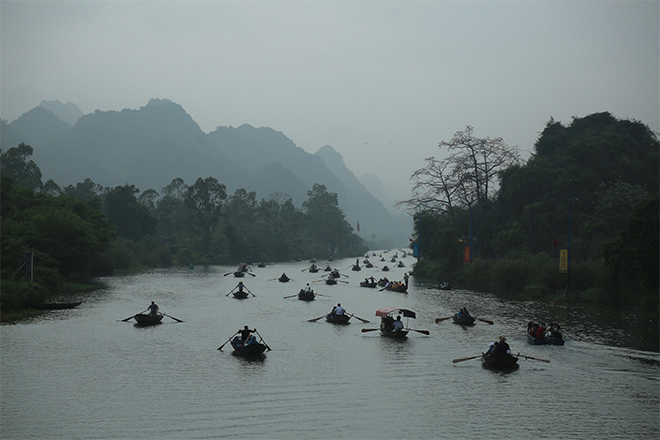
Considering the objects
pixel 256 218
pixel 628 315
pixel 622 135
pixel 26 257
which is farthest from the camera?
pixel 256 218

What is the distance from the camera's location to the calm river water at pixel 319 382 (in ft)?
55.9

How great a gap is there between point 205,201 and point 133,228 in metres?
22.9

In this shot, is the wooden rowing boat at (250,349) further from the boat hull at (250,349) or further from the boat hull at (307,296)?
the boat hull at (307,296)

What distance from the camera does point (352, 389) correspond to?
21156 millimetres

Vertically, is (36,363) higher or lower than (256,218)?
lower

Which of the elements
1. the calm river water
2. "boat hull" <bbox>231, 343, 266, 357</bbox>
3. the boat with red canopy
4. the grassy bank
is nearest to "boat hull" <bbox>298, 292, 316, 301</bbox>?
the calm river water

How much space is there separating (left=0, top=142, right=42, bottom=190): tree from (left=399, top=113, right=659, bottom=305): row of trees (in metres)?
81.1

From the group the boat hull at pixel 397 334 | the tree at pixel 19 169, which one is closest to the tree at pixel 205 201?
the tree at pixel 19 169

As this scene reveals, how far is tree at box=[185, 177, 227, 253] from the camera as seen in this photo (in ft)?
410

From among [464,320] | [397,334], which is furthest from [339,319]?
[464,320]

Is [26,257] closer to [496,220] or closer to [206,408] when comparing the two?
[206,408]

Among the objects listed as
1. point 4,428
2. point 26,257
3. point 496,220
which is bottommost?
point 4,428

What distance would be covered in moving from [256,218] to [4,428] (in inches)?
5753

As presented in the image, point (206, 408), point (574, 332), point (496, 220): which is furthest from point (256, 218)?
point (206, 408)
